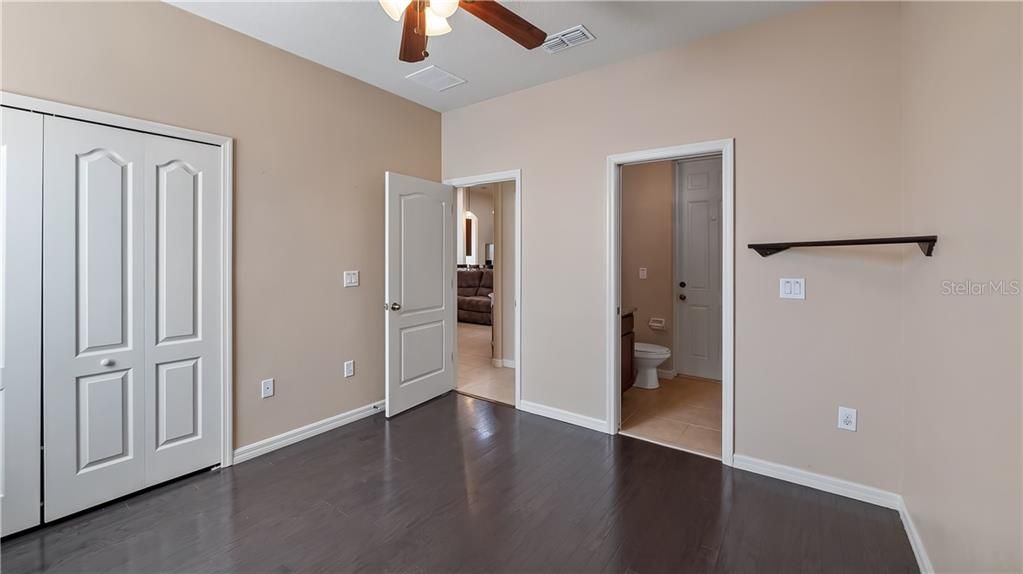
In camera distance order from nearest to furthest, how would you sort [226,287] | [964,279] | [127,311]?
[964,279], [127,311], [226,287]

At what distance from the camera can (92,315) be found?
6.88 feet

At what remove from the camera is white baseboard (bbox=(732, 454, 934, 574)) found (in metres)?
1.88

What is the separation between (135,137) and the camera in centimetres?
221

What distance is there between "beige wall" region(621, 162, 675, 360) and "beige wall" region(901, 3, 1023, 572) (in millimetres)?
2538

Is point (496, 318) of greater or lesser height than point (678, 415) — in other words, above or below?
above

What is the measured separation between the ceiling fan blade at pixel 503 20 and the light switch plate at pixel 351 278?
2.15 m

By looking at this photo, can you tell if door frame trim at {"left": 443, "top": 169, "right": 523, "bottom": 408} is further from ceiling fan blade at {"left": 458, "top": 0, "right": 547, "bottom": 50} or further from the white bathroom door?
the white bathroom door

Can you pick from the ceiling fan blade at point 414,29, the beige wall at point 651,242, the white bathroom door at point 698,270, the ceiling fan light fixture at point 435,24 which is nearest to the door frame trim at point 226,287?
the ceiling fan blade at point 414,29

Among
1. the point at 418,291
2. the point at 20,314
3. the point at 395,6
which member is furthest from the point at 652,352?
the point at 20,314

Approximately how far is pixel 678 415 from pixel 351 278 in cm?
284

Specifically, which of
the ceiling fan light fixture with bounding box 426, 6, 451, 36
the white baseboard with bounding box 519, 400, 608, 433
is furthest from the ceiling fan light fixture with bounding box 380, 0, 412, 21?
the white baseboard with bounding box 519, 400, 608, 433

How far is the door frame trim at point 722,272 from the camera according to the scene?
256 cm

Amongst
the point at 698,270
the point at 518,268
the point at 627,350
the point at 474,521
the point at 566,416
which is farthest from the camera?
the point at 698,270

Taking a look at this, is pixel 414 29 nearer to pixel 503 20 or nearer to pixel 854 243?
pixel 503 20
